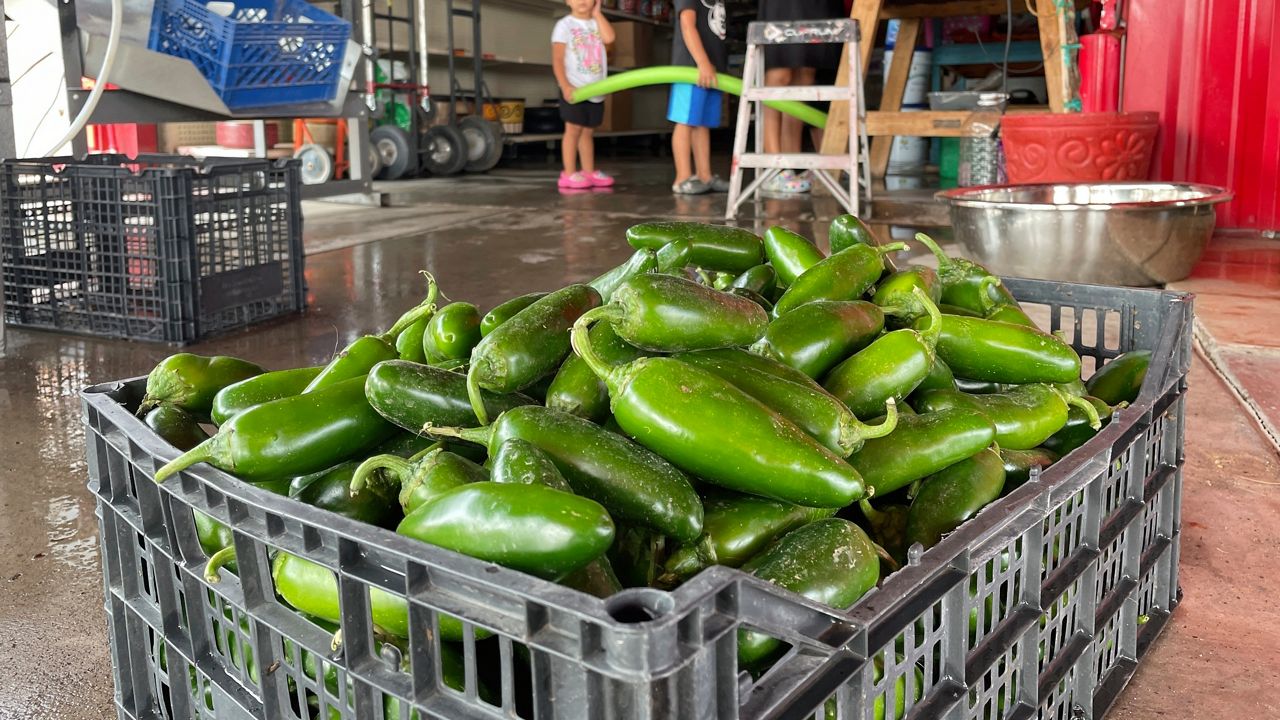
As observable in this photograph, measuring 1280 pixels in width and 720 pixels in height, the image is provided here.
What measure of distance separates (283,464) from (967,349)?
Result: 760 mm

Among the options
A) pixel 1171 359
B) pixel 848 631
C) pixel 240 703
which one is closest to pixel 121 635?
pixel 240 703

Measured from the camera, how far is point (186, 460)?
86 cm

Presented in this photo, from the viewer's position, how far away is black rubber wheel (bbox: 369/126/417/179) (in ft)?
28.5

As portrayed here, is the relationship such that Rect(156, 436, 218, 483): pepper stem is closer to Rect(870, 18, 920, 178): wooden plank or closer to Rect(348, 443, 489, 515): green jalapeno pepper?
Rect(348, 443, 489, 515): green jalapeno pepper

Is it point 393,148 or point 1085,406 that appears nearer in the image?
point 1085,406

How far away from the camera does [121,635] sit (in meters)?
1.07

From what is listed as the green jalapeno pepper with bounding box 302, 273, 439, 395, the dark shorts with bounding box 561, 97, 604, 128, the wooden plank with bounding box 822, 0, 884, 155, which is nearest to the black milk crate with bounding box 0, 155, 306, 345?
the green jalapeno pepper with bounding box 302, 273, 439, 395

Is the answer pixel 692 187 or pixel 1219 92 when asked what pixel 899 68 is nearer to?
pixel 692 187

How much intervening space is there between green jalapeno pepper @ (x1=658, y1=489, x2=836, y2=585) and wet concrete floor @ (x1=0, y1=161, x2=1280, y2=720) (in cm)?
54

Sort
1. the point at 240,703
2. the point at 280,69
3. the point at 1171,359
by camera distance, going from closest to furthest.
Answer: the point at 240,703, the point at 1171,359, the point at 280,69

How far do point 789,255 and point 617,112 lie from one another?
12.0m

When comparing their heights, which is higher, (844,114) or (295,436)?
(844,114)

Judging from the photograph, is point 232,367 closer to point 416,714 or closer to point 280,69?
point 416,714

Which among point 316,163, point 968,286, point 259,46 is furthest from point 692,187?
point 968,286
